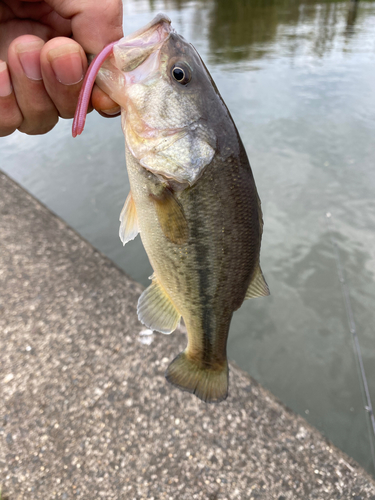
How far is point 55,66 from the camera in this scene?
129cm

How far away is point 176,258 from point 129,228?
0.88 feet

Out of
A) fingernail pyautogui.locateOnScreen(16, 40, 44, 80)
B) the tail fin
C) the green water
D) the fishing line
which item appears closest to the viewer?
fingernail pyautogui.locateOnScreen(16, 40, 44, 80)

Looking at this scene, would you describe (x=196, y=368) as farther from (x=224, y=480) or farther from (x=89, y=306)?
(x=89, y=306)

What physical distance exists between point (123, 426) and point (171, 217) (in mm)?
→ 1750

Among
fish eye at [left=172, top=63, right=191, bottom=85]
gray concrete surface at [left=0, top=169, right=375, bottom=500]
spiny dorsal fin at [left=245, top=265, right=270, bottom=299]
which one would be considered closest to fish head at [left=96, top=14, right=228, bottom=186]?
fish eye at [left=172, top=63, right=191, bottom=85]

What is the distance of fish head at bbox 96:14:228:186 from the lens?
1.31m

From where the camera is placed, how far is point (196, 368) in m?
1.75

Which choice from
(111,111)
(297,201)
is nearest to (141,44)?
(111,111)

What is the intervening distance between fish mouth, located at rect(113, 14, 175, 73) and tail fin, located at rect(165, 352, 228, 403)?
141cm

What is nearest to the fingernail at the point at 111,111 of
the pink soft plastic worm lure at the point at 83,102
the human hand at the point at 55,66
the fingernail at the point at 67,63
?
the human hand at the point at 55,66

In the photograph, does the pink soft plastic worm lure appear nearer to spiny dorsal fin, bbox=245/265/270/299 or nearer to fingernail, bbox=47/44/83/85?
fingernail, bbox=47/44/83/85

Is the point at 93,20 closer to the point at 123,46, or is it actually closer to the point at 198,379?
the point at 123,46

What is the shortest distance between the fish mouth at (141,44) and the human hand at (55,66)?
16 centimetres

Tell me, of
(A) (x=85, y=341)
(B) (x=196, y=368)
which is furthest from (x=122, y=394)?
(B) (x=196, y=368)
